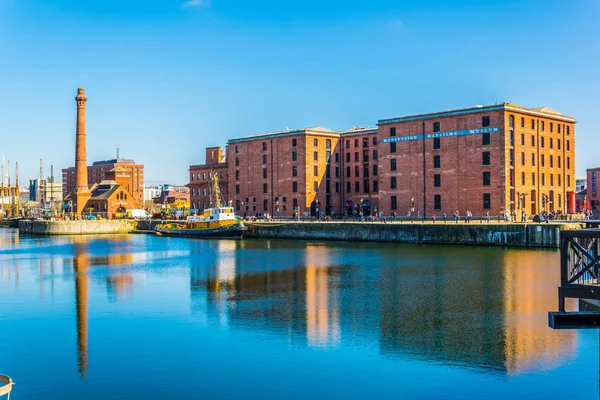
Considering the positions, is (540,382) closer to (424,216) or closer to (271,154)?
(424,216)

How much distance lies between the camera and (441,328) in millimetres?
25328

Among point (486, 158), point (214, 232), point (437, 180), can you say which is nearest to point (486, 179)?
point (486, 158)

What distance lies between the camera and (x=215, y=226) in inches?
3652

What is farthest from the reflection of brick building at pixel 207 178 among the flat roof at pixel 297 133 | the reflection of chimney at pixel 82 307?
the reflection of chimney at pixel 82 307

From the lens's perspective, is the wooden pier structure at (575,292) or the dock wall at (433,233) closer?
the wooden pier structure at (575,292)

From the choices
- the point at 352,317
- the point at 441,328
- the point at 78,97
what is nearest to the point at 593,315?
the point at 441,328

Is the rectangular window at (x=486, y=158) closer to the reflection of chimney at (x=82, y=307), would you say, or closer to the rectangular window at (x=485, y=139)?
the rectangular window at (x=485, y=139)

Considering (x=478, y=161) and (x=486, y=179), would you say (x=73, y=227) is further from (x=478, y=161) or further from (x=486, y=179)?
(x=486, y=179)

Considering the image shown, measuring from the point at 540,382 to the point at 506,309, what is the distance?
10.9 metres

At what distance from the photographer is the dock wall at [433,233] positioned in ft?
198

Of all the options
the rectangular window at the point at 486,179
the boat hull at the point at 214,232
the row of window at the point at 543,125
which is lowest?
the boat hull at the point at 214,232

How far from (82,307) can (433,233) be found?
43.8 m

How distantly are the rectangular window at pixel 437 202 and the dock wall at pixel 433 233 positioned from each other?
10.5m

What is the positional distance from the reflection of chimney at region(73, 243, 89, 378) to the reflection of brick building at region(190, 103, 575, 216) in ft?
140
